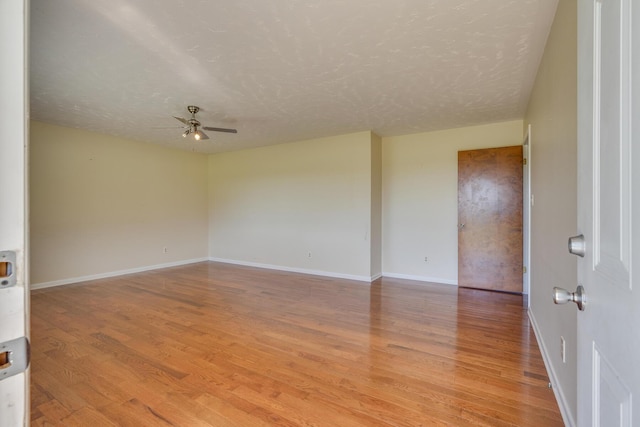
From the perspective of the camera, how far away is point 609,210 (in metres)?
0.66

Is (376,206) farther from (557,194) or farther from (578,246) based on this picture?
(578,246)

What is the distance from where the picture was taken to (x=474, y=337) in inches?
106

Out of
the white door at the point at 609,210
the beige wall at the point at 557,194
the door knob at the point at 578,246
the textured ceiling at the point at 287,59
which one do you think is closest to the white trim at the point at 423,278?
the beige wall at the point at 557,194

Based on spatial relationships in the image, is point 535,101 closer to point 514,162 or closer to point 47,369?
point 514,162

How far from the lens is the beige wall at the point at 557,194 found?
1565mm

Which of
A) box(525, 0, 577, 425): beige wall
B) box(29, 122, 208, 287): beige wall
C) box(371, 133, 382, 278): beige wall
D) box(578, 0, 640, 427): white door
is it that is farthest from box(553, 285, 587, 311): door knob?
box(29, 122, 208, 287): beige wall

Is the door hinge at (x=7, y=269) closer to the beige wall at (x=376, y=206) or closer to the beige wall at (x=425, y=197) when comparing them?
the beige wall at (x=376, y=206)

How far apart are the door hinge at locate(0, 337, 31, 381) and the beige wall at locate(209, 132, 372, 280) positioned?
444cm

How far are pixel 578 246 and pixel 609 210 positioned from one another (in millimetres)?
206

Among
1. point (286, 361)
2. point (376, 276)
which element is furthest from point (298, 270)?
point (286, 361)

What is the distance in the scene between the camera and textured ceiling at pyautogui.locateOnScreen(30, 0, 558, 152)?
1.93 meters

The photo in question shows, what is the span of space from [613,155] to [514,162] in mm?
4113

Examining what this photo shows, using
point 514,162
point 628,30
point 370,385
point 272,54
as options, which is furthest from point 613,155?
point 514,162

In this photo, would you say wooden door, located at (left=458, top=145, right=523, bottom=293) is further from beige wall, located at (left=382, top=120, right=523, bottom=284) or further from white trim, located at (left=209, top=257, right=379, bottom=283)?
white trim, located at (left=209, top=257, right=379, bottom=283)
